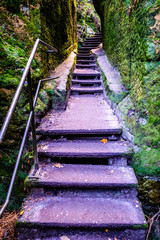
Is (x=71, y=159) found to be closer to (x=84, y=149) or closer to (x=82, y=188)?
(x=84, y=149)

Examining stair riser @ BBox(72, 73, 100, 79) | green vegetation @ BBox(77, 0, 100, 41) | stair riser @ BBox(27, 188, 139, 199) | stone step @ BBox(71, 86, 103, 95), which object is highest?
green vegetation @ BBox(77, 0, 100, 41)

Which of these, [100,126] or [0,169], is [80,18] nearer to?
[100,126]

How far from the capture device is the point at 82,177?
1.54 metres

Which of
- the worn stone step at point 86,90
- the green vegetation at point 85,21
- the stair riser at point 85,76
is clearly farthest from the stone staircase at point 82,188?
the green vegetation at point 85,21

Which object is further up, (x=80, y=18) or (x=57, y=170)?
(x=80, y=18)

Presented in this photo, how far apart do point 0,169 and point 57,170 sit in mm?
748

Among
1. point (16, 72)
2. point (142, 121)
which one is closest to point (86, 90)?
point (16, 72)

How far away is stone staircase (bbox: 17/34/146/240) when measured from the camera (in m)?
1.25

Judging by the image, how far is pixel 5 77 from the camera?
5.69 feet

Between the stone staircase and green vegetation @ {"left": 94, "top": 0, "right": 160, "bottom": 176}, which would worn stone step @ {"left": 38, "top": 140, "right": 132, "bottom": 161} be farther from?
green vegetation @ {"left": 94, "top": 0, "right": 160, "bottom": 176}

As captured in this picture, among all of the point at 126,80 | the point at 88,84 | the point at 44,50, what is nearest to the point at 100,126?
the point at 126,80

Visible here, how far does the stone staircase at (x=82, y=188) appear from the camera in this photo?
1.25 meters

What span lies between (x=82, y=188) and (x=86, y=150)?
1.43ft

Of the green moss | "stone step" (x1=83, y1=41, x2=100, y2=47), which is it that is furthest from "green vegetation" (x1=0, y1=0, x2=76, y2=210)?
"stone step" (x1=83, y1=41, x2=100, y2=47)
